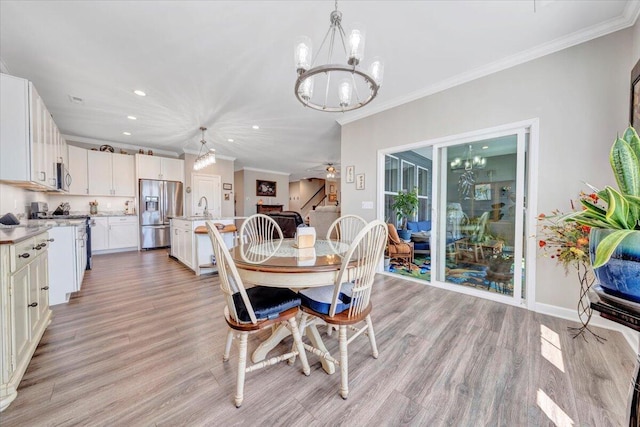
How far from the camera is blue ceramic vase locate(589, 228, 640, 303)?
0.61m

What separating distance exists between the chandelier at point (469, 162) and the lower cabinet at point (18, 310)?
13.4ft

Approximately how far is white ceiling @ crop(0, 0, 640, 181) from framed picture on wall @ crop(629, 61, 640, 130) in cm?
51

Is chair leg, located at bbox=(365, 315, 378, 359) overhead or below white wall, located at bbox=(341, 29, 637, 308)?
below

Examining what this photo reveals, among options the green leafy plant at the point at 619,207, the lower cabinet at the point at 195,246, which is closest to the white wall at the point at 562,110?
the green leafy plant at the point at 619,207

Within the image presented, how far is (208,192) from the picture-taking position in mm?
6945

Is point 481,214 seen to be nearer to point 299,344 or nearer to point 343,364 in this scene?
point 343,364

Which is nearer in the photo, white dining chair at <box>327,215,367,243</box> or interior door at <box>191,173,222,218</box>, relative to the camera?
white dining chair at <box>327,215,367,243</box>

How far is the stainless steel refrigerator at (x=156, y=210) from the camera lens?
18.5ft

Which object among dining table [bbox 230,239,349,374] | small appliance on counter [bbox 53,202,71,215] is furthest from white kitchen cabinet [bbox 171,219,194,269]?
dining table [bbox 230,239,349,374]

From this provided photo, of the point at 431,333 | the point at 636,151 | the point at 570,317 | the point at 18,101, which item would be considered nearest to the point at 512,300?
the point at 570,317

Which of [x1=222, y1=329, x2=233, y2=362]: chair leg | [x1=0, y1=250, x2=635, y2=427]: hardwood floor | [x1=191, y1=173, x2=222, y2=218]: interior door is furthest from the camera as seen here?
[x1=191, y1=173, x2=222, y2=218]: interior door

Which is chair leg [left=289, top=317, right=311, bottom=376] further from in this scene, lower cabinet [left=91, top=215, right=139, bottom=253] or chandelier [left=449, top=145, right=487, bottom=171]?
lower cabinet [left=91, top=215, right=139, bottom=253]

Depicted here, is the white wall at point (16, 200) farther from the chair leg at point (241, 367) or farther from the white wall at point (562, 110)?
the white wall at point (562, 110)

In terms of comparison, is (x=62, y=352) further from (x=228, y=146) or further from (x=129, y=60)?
(x=228, y=146)
